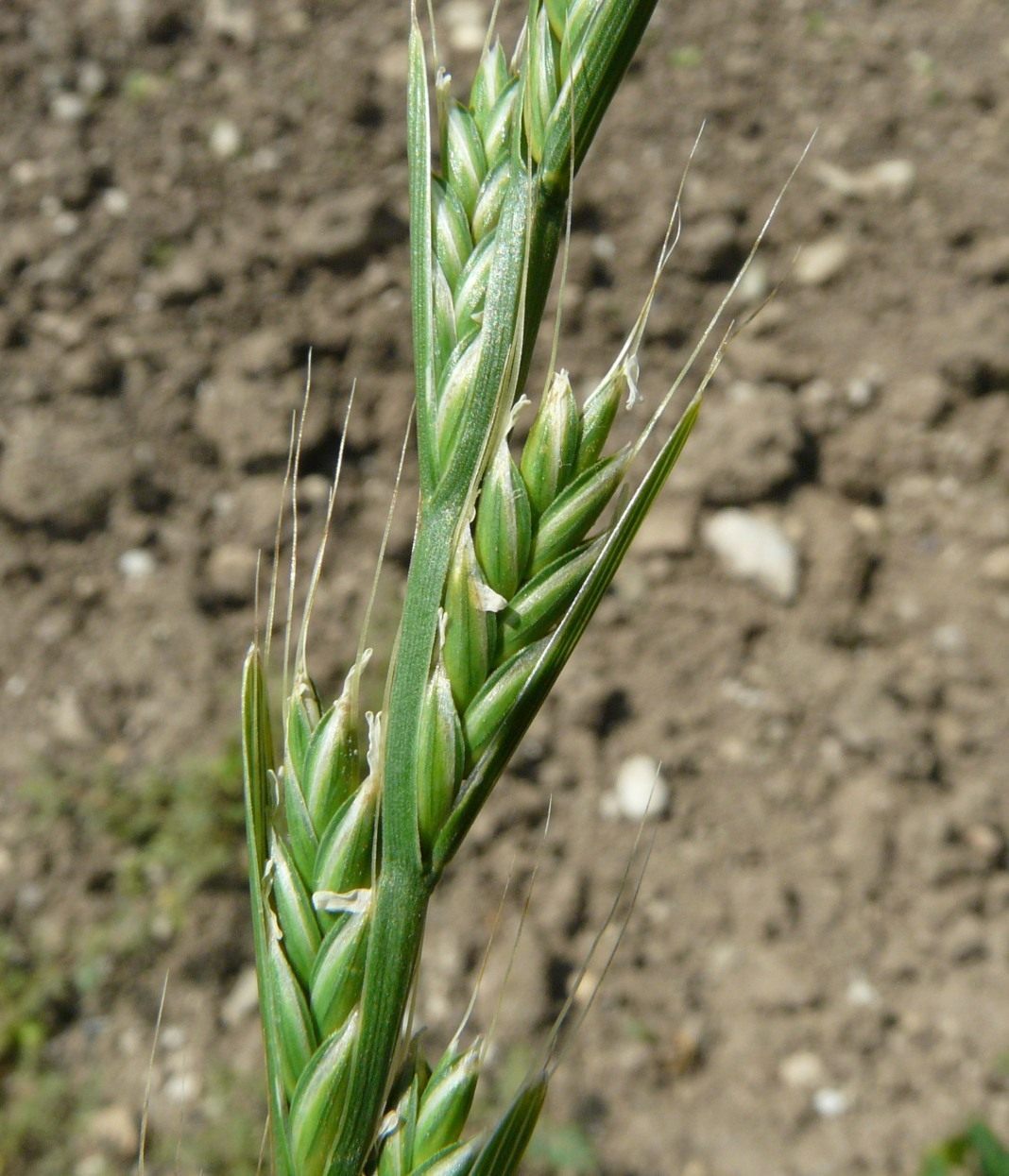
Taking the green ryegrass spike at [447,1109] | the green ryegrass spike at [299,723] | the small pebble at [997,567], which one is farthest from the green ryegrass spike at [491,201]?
the small pebble at [997,567]

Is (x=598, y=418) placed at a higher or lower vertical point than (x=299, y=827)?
higher

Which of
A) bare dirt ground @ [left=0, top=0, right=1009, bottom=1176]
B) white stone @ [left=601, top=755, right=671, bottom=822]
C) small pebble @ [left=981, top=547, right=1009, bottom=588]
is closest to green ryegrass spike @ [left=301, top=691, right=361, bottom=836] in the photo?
bare dirt ground @ [left=0, top=0, right=1009, bottom=1176]

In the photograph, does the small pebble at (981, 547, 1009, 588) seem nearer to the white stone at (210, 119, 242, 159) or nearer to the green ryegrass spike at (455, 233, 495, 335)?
the white stone at (210, 119, 242, 159)

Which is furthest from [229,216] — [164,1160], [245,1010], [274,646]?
[164,1160]

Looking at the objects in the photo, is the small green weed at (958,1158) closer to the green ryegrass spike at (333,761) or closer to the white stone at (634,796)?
the white stone at (634,796)

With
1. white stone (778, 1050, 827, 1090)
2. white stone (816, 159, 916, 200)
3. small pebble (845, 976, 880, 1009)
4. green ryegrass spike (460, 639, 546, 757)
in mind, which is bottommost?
white stone (778, 1050, 827, 1090)

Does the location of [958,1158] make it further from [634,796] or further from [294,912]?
[294,912]

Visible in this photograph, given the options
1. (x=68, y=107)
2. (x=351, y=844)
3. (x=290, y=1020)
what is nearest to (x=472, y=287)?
(x=351, y=844)
